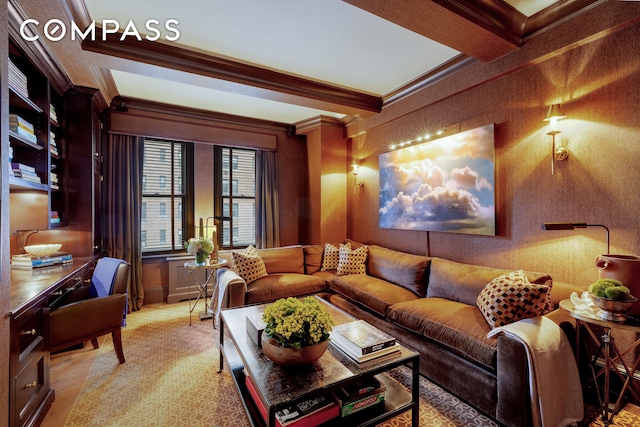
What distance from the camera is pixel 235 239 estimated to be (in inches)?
191

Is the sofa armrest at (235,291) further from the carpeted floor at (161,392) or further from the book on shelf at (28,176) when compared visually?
the book on shelf at (28,176)

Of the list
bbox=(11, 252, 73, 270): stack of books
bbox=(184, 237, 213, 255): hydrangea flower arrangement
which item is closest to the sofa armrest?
bbox=(184, 237, 213, 255): hydrangea flower arrangement

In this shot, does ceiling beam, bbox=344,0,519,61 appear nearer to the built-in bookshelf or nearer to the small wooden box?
the small wooden box

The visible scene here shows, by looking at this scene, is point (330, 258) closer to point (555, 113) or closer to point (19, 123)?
point (555, 113)

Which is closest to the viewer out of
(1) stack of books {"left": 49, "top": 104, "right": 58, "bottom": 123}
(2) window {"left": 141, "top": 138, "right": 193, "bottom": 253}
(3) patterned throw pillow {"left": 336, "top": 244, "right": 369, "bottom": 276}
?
(1) stack of books {"left": 49, "top": 104, "right": 58, "bottom": 123}

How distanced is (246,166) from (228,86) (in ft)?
6.32

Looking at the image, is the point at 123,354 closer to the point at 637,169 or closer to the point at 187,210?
the point at 187,210

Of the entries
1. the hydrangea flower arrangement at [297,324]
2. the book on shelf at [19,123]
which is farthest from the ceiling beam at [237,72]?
the hydrangea flower arrangement at [297,324]

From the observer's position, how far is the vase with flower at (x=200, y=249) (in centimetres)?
340

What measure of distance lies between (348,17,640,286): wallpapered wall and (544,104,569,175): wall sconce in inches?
1.8

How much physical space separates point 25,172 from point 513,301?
3940 millimetres

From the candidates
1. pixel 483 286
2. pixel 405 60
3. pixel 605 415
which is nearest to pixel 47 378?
pixel 483 286

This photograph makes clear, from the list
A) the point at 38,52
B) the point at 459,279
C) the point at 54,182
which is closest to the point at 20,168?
the point at 54,182

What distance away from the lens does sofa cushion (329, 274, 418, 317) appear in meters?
2.76
